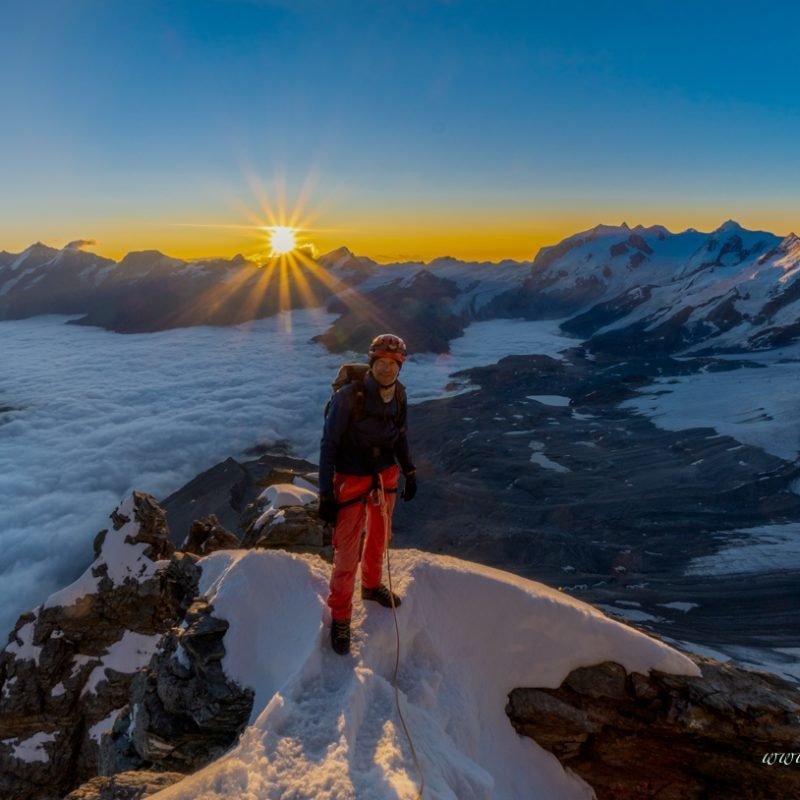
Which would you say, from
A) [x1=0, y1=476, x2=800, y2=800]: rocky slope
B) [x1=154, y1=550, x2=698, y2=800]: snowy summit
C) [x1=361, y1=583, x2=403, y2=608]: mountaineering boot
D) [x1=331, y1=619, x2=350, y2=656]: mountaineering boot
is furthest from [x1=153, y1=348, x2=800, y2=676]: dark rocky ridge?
[x1=331, y1=619, x2=350, y2=656]: mountaineering boot

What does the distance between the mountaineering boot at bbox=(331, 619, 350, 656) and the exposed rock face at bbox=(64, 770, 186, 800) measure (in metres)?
2.30

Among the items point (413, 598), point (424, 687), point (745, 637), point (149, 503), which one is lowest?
point (745, 637)

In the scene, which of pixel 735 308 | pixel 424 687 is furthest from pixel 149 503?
pixel 735 308

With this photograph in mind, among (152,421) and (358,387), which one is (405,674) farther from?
(152,421)

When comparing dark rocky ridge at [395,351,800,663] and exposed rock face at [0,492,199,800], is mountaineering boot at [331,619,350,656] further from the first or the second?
dark rocky ridge at [395,351,800,663]

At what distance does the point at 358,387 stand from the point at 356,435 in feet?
2.09

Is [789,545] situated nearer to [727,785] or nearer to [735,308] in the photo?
[727,785]

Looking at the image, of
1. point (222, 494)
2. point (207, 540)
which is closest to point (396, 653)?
point (207, 540)

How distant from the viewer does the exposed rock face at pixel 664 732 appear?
7395 millimetres

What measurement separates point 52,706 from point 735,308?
644 ft

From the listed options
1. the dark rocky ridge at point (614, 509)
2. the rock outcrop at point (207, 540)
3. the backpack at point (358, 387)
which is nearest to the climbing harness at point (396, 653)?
the backpack at point (358, 387)

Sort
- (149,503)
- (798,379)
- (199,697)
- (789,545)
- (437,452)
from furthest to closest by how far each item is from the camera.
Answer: (798,379)
(437,452)
(789,545)
(149,503)
(199,697)

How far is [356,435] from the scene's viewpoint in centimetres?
664

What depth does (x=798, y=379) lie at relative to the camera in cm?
10519
